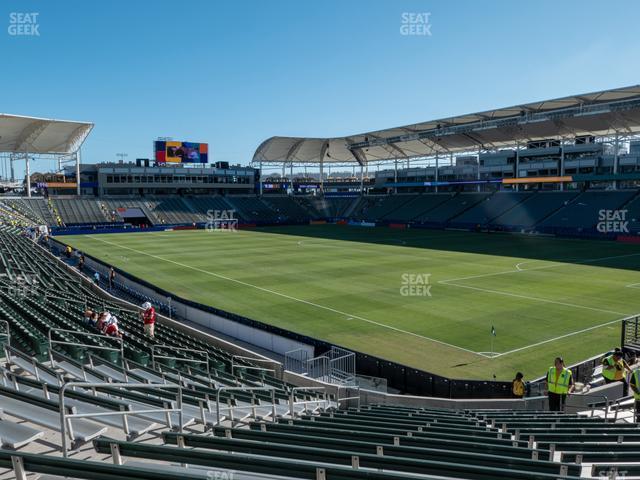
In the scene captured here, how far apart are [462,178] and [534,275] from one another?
58190 mm

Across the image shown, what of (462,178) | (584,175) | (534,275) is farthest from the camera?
(462,178)

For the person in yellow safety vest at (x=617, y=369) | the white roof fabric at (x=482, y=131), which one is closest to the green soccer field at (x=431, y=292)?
the person in yellow safety vest at (x=617, y=369)

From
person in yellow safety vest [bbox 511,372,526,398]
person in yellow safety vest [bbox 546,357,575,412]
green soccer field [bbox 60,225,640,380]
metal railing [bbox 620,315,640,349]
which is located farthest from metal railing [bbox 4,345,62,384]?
metal railing [bbox 620,315,640,349]

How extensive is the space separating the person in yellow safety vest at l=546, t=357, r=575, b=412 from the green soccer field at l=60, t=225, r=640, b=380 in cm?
628

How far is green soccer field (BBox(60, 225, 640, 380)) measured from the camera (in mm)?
21484

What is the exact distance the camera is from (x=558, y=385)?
39.1ft

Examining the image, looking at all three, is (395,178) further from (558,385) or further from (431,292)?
(558,385)

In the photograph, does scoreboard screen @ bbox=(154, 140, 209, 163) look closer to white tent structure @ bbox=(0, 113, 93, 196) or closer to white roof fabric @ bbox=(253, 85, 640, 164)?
white roof fabric @ bbox=(253, 85, 640, 164)

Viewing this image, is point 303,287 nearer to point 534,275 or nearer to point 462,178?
point 534,275

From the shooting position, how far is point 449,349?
21.3m

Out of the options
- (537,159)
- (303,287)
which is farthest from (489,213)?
(303,287)

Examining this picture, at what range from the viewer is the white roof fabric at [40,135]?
68.9m

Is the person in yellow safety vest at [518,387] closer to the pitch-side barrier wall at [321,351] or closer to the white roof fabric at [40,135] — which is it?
the pitch-side barrier wall at [321,351]

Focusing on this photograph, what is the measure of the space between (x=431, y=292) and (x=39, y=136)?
7026 centimetres
